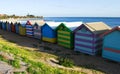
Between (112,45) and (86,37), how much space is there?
2.91m

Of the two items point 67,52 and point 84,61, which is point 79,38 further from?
point 84,61

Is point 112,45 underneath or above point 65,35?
underneath

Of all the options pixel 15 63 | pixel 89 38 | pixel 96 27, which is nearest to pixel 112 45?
pixel 89 38

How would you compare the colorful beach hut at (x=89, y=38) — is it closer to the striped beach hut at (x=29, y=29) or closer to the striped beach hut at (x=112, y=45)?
the striped beach hut at (x=112, y=45)

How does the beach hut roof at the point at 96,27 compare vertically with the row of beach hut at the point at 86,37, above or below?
above

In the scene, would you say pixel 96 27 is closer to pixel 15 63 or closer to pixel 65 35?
pixel 65 35

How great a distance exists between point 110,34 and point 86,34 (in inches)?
101

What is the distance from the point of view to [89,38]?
17.5 m

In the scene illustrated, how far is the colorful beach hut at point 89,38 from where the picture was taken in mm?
17219

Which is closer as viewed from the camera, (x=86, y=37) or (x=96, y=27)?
(x=86, y=37)

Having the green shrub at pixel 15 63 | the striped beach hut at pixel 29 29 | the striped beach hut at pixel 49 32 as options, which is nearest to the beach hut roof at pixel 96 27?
the striped beach hut at pixel 49 32

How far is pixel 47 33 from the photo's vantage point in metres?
23.6

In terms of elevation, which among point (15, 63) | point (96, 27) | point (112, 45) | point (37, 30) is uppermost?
point (96, 27)

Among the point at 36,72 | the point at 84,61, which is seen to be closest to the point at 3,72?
the point at 36,72
